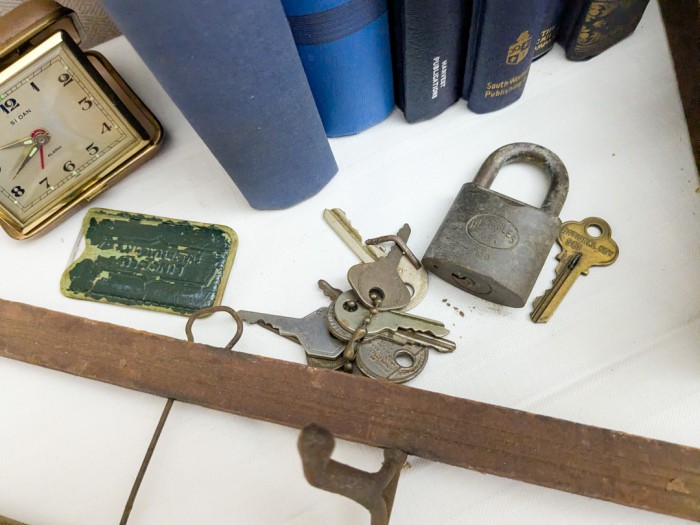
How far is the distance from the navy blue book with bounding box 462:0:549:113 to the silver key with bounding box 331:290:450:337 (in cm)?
36

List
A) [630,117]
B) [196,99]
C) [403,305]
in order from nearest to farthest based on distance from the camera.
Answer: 1. [196,99]
2. [403,305]
3. [630,117]

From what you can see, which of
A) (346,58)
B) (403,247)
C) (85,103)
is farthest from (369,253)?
(85,103)

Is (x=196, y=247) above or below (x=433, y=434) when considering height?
above

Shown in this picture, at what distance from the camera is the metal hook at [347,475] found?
406 mm

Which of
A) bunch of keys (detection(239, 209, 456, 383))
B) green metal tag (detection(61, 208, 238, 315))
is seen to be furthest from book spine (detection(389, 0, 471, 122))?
green metal tag (detection(61, 208, 238, 315))

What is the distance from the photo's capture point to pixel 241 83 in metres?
0.57

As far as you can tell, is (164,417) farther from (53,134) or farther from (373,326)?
(53,134)

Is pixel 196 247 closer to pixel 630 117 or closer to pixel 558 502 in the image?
pixel 558 502

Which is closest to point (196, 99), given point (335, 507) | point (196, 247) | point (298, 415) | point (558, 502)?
point (196, 247)

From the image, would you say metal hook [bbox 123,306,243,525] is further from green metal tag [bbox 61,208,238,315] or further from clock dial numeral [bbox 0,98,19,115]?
clock dial numeral [bbox 0,98,19,115]

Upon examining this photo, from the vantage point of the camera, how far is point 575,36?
2.66ft

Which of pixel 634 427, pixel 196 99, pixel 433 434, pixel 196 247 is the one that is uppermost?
pixel 196 99

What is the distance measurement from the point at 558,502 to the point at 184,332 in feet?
1.69

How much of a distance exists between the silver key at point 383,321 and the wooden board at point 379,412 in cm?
7
